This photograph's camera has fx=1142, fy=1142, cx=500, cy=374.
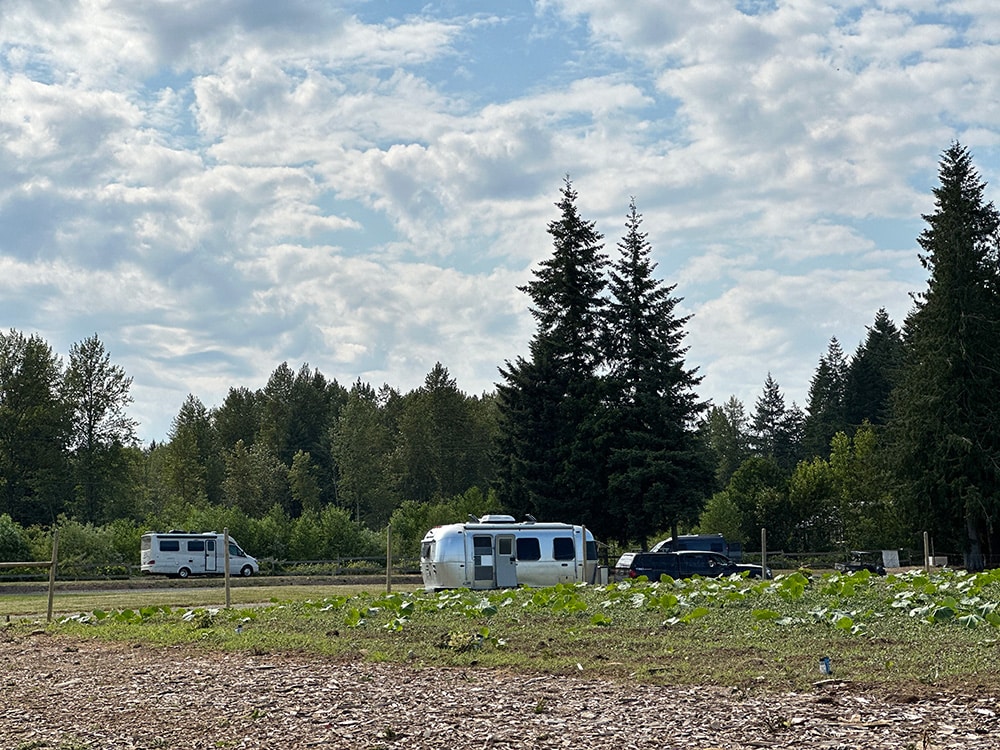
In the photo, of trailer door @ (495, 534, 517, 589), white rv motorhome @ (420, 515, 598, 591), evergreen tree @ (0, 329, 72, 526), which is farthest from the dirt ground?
evergreen tree @ (0, 329, 72, 526)

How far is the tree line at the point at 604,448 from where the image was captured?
157 feet

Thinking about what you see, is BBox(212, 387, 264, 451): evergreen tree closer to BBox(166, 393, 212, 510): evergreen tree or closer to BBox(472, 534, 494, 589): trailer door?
BBox(166, 393, 212, 510): evergreen tree

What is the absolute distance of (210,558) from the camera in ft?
169

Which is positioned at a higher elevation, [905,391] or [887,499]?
[905,391]

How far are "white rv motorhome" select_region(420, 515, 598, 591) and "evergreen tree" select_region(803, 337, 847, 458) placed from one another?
2674 inches

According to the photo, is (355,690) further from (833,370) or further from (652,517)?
(833,370)

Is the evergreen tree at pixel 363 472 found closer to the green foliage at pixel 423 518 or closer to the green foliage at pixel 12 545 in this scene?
the green foliage at pixel 423 518

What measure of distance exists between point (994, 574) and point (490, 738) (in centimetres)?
1121

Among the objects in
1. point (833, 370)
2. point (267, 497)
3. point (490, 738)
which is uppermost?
Result: point (833, 370)

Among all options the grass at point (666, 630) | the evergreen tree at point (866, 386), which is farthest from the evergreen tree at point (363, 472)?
the grass at point (666, 630)

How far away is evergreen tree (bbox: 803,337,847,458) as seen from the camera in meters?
96.5

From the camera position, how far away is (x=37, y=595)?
39188 mm

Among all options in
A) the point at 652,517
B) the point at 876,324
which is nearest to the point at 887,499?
the point at 652,517

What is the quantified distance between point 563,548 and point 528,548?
3.04 feet
